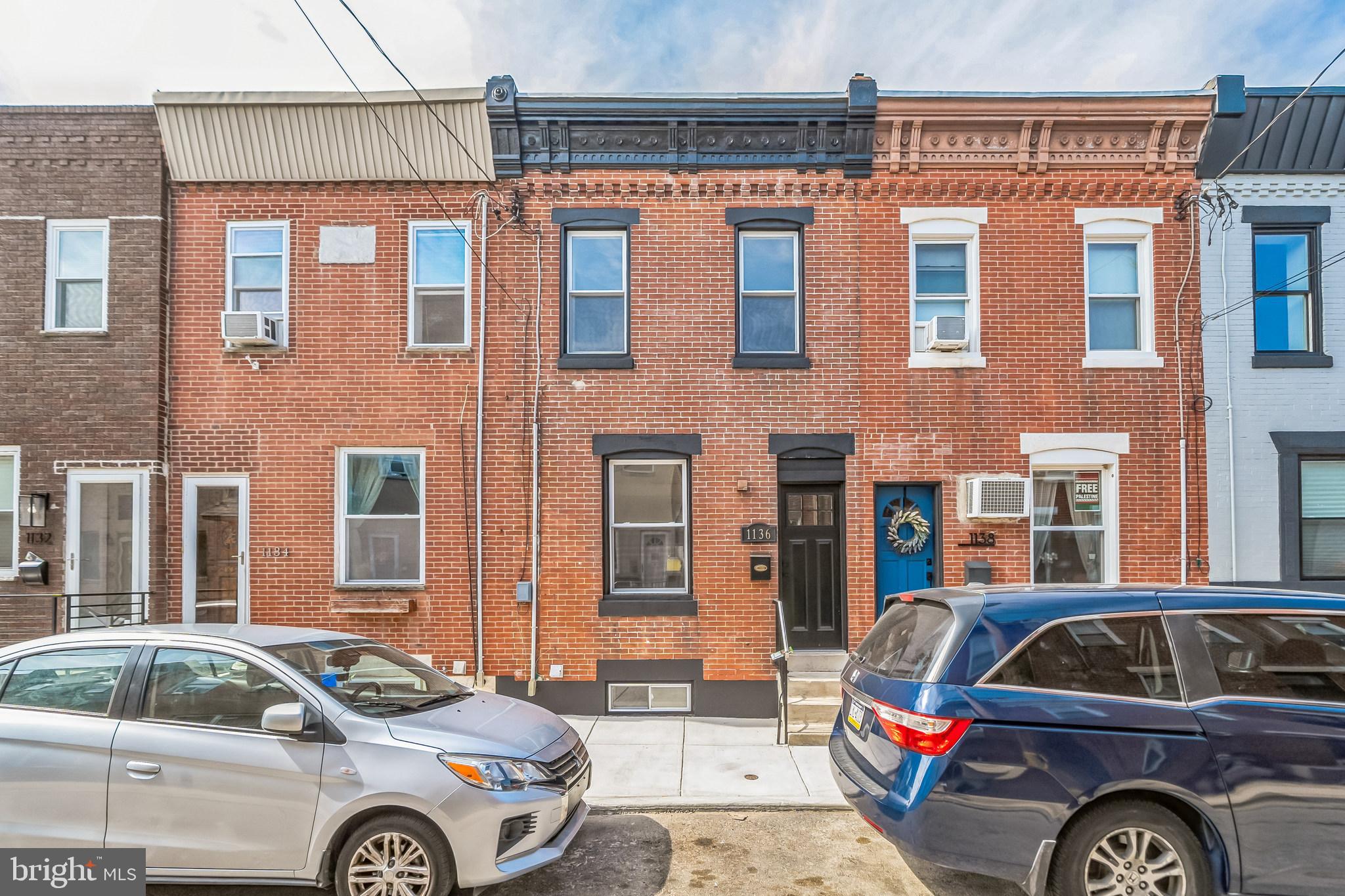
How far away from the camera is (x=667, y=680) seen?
28.6 ft

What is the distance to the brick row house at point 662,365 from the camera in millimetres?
8844

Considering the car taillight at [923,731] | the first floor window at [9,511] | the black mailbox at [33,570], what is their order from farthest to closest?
the first floor window at [9,511]
the black mailbox at [33,570]
the car taillight at [923,731]

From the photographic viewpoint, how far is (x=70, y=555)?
28.8 feet

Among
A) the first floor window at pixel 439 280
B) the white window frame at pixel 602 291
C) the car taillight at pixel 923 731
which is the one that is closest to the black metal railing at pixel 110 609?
the first floor window at pixel 439 280

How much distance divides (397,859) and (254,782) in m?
0.88

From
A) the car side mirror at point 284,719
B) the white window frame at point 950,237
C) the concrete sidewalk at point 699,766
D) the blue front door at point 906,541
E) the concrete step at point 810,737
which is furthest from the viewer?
the white window frame at point 950,237

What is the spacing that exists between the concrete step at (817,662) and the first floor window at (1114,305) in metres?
4.90

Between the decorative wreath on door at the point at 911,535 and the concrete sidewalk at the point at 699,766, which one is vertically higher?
the decorative wreath on door at the point at 911,535

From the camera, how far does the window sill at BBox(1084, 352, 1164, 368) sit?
8.95 meters

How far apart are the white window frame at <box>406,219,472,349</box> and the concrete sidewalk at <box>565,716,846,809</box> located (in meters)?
4.78

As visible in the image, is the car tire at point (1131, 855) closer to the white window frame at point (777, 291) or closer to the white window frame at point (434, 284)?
the white window frame at point (777, 291)

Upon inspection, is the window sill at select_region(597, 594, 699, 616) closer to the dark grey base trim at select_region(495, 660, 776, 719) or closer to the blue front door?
the dark grey base trim at select_region(495, 660, 776, 719)

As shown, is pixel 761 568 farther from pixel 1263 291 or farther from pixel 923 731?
pixel 1263 291

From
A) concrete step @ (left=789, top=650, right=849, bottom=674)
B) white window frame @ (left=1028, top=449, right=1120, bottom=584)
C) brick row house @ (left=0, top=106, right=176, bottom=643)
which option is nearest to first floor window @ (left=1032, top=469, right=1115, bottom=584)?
white window frame @ (left=1028, top=449, right=1120, bottom=584)
